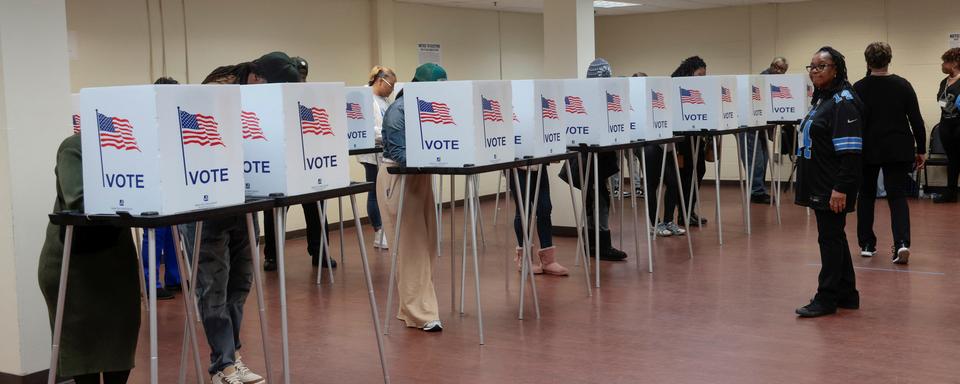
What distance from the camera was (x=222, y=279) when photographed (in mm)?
3826

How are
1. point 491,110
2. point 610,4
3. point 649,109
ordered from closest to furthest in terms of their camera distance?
point 491,110 → point 649,109 → point 610,4

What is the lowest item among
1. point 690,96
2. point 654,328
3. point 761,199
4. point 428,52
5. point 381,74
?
point 654,328

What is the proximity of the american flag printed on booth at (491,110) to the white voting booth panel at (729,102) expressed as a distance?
2.98 metres

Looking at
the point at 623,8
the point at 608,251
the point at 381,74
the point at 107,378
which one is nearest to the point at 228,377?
the point at 107,378

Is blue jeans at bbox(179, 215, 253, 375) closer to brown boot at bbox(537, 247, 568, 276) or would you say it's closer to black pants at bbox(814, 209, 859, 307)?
brown boot at bbox(537, 247, 568, 276)

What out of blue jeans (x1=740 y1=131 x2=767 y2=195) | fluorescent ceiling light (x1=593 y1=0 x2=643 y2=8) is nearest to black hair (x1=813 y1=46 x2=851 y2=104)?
blue jeans (x1=740 y1=131 x2=767 y2=195)

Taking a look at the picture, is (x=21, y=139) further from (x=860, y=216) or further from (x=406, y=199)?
(x=860, y=216)

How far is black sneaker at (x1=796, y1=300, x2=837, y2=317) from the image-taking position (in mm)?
5004

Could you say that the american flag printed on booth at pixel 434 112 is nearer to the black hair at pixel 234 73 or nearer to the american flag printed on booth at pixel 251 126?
the black hair at pixel 234 73

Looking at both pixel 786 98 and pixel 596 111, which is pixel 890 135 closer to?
pixel 596 111

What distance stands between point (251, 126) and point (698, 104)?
171 inches

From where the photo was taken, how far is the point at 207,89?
10.1ft

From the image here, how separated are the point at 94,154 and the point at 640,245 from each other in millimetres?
5159

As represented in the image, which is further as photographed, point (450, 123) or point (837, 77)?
point (837, 77)
